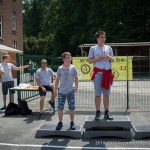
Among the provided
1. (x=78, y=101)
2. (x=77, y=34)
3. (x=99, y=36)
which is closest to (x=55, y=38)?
(x=77, y=34)

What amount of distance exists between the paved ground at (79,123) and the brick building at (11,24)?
950 inches

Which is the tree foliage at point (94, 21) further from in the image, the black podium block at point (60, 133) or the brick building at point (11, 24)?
the black podium block at point (60, 133)

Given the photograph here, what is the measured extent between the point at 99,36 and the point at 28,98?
6674mm

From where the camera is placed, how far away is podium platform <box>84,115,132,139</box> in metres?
9.38

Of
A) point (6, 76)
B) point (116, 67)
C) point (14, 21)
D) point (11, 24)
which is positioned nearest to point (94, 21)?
point (14, 21)

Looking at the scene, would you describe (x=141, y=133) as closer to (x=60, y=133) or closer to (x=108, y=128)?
(x=108, y=128)

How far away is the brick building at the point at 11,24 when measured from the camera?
43.8m

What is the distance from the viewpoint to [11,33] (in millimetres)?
46312

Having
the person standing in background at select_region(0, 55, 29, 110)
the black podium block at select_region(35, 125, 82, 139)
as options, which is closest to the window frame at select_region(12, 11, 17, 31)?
the person standing in background at select_region(0, 55, 29, 110)

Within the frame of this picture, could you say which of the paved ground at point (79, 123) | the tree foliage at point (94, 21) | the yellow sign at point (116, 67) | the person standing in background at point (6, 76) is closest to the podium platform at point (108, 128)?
the paved ground at point (79, 123)

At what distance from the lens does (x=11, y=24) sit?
46.5 m

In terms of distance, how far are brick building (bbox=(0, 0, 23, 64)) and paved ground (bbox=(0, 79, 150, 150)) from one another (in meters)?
24.1

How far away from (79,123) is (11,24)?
119 feet

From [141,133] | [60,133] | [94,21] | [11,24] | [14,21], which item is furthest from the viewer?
[94,21]
